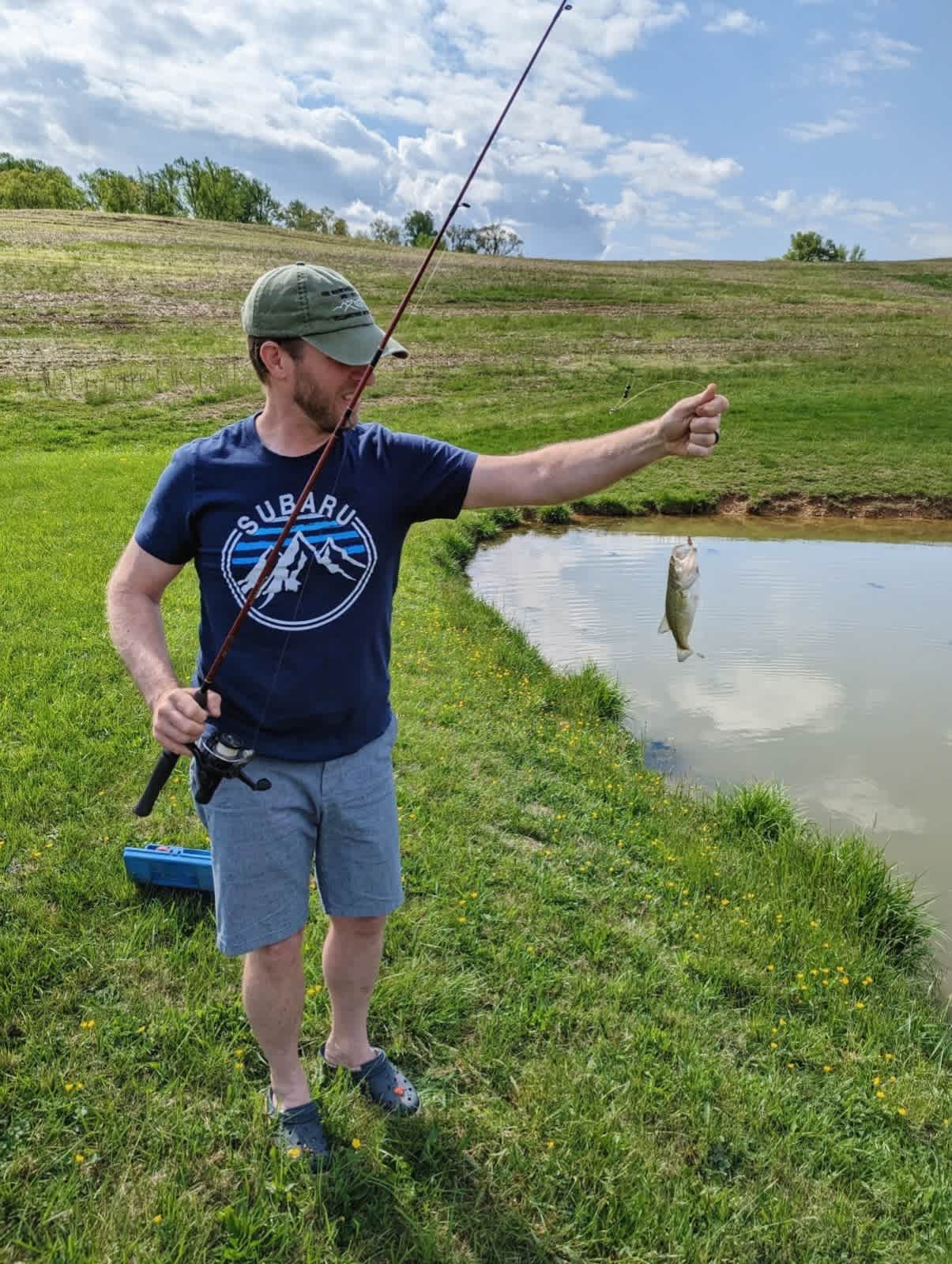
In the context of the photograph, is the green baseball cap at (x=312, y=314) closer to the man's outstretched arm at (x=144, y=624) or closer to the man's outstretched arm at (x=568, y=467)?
the man's outstretched arm at (x=568, y=467)

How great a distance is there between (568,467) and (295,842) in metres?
1.45

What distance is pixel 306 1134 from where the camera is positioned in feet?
9.47

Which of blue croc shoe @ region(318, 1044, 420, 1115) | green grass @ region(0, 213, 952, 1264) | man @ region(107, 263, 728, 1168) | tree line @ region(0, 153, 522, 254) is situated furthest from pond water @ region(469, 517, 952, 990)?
tree line @ region(0, 153, 522, 254)

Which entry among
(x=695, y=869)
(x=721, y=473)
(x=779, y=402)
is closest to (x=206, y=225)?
(x=779, y=402)

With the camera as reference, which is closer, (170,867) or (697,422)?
(697,422)

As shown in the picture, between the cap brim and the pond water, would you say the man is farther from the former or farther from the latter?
the pond water

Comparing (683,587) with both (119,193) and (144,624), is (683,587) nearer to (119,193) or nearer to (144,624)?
(144,624)

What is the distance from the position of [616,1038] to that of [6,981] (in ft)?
8.32

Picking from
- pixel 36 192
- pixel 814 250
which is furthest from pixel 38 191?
pixel 814 250

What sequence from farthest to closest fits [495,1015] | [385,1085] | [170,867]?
[170,867] < [495,1015] < [385,1085]

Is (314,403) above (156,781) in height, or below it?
above

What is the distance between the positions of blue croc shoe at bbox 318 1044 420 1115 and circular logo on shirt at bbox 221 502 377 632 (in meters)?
1.76

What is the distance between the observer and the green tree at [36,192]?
7600 cm

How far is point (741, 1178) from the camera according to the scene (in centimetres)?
306
